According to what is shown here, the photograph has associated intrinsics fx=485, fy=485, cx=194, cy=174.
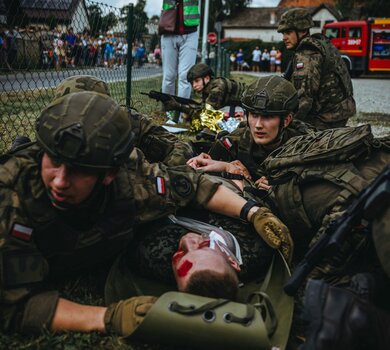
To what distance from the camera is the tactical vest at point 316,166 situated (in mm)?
2545

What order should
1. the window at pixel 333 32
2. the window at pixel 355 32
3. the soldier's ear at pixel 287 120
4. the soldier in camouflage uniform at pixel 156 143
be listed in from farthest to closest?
the window at pixel 333 32 → the window at pixel 355 32 → the soldier's ear at pixel 287 120 → the soldier in camouflage uniform at pixel 156 143

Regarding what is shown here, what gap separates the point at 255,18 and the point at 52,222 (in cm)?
6763

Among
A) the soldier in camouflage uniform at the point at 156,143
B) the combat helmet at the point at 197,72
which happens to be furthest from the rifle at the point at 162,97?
the soldier in camouflage uniform at the point at 156,143

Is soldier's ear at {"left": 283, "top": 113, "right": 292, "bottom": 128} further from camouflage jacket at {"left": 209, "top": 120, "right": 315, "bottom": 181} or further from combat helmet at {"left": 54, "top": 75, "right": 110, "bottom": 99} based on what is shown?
combat helmet at {"left": 54, "top": 75, "right": 110, "bottom": 99}

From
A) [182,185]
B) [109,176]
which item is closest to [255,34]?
[182,185]

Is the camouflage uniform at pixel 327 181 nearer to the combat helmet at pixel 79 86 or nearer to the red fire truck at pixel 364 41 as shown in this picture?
the combat helmet at pixel 79 86

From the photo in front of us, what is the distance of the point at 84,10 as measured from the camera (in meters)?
5.51

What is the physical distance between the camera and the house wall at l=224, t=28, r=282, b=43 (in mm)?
63188

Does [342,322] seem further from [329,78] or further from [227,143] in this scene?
[329,78]

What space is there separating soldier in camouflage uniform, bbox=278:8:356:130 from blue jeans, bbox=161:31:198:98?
5.77 feet

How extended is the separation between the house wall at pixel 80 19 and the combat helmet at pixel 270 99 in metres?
2.71

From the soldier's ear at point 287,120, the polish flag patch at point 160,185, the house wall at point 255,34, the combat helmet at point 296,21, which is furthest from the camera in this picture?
the house wall at point 255,34

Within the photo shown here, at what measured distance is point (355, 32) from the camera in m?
23.6

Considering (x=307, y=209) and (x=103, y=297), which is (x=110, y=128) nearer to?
(x=103, y=297)
